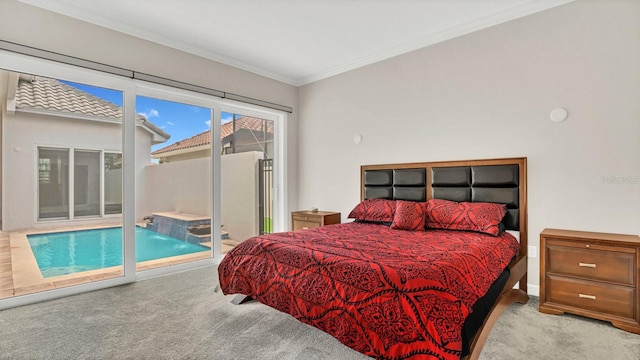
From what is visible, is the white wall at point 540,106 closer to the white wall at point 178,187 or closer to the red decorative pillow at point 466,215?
the red decorative pillow at point 466,215

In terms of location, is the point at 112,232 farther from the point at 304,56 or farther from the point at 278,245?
the point at 304,56

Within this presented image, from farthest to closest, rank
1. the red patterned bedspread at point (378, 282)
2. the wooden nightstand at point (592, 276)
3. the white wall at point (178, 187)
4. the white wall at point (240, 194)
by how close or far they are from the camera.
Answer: the white wall at point (240, 194) < the white wall at point (178, 187) < the wooden nightstand at point (592, 276) < the red patterned bedspread at point (378, 282)

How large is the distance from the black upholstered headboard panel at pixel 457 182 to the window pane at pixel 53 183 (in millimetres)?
3357

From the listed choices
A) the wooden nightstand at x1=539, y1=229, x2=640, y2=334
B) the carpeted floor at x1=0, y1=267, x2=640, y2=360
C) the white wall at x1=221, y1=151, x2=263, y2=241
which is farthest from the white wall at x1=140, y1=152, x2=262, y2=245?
the wooden nightstand at x1=539, y1=229, x2=640, y2=334

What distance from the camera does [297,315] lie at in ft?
6.63

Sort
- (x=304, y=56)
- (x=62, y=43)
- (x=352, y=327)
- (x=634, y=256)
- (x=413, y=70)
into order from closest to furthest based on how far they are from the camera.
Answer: (x=352, y=327), (x=634, y=256), (x=62, y=43), (x=413, y=70), (x=304, y=56)

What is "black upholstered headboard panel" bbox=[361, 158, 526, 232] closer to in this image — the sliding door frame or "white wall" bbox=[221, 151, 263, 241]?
"white wall" bbox=[221, 151, 263, 241]

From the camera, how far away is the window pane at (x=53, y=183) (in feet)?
9.72

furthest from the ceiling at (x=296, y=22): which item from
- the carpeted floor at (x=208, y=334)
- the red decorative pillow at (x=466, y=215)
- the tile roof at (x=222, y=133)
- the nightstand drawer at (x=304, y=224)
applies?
the carpeted floor at (x=208, y=334)

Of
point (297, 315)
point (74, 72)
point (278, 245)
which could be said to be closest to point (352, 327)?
point (297, 315)

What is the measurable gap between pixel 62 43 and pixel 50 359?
108 inches

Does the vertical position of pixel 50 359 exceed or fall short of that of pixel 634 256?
it falls short

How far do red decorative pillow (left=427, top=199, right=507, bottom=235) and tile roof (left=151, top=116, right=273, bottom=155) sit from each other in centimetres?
289

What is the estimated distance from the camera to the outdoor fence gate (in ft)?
16.2
